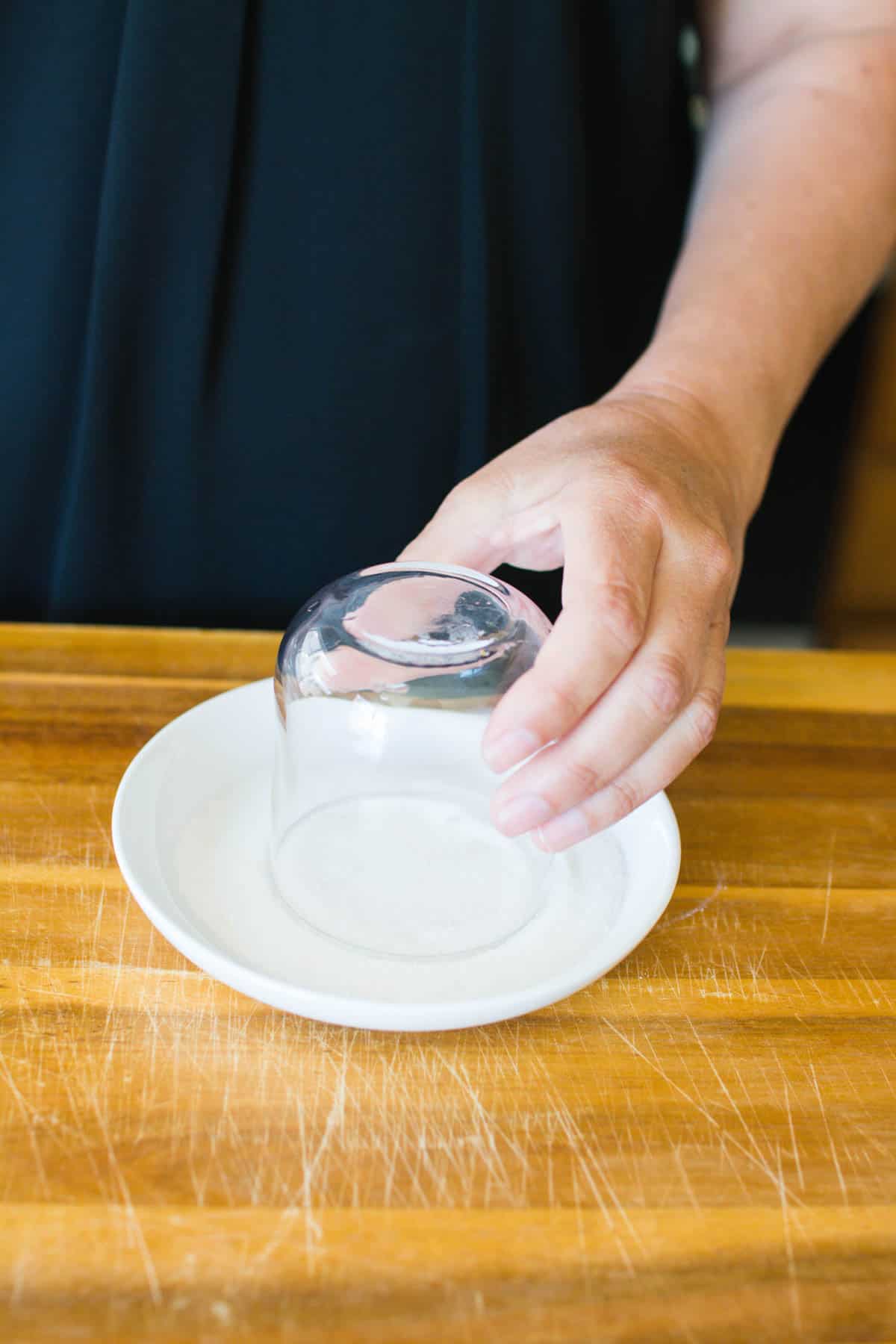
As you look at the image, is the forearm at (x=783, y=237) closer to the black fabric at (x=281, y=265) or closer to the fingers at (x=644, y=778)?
the black fabric at (x=281, y=265)

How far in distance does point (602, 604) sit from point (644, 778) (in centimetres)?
8

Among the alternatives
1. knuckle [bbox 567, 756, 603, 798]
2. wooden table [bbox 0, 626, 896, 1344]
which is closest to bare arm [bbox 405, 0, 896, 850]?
knuckle [bbox 567, 756, 603, 798]

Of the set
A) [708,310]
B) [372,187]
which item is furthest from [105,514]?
[708,310]

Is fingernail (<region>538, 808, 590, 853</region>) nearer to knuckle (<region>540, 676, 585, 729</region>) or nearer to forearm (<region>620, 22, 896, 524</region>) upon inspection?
knuckle (<region>540, 676, 585, 729</region>)

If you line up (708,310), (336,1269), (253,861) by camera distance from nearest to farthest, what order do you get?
(336,1269)
(253,861)
(708,310)

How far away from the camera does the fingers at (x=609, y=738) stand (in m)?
0.49

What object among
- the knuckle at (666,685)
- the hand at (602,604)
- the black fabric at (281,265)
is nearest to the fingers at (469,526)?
the hand at (602,604)

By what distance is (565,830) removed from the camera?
20.0 inches

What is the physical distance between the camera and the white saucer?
438mm

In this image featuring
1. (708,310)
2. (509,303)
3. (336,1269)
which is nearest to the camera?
(336,1269)

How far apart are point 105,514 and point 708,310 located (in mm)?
422

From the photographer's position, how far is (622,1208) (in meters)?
0.42

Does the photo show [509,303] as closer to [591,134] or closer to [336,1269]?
[591,134]

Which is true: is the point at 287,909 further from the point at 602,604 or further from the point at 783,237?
the point at 783,237
